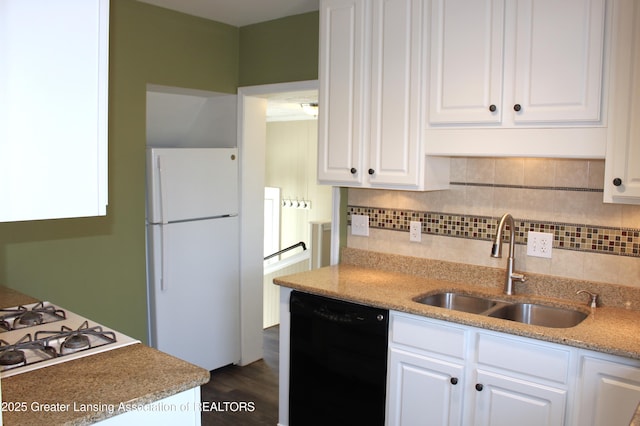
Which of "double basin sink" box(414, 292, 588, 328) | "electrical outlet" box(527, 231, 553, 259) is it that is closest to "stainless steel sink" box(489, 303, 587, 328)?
"double basin sink" box(414, 292, 588, 328)

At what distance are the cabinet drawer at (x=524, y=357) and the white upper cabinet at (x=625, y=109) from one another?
657 millimetres

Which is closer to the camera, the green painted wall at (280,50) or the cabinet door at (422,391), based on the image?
the cabinet door at (422,391)

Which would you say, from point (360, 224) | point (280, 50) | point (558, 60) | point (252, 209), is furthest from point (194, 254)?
point (558, 60)

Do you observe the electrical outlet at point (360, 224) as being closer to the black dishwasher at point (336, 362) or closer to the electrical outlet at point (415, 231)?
the electrical outlet at point (415, 231)

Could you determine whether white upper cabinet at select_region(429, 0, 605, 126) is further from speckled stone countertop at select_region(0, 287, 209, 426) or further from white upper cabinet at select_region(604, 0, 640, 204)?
speckled stone countertop at select_region(0, 287, 209, 426)

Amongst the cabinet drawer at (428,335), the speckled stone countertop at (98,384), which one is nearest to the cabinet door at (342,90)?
the cabinet drawer at (428,335)

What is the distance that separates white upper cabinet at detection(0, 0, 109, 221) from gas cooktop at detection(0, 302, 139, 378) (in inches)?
27.6

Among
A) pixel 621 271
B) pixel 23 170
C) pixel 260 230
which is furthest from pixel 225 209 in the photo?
pixel 23 170

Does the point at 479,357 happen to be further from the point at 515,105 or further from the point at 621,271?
the point at 515,105

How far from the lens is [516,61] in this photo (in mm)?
2545

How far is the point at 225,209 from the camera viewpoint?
13.6ft

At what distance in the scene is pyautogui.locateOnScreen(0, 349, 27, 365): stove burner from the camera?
177 centimetres

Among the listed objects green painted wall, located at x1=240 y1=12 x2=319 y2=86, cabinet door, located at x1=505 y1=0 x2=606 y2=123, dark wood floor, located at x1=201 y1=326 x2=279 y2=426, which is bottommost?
dark wood floor, located at x1=201 y1=326 x2=279 y2=426

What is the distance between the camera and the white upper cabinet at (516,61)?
2.37m
